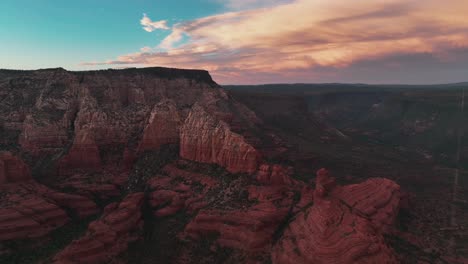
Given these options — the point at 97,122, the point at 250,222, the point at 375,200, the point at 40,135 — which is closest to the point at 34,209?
the point at 40,135

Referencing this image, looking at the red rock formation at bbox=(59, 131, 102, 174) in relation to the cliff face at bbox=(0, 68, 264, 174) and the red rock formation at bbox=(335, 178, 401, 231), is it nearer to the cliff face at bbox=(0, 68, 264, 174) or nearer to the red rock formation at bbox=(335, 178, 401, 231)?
the cliff face at bbox=(0, 68, 264, 174)

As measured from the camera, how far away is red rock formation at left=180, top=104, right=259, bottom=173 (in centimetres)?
4969

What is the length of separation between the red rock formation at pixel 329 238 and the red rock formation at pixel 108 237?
17354 mm

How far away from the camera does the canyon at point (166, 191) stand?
129ft

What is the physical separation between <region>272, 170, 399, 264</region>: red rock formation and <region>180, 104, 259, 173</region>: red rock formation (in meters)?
11.3

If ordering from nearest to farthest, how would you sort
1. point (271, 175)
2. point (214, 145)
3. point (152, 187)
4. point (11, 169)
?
point (271, 175)
point (11, 169)
point (214, 145)
point (152, 187)

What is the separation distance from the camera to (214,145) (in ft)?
180

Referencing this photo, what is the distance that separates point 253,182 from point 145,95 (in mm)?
48824

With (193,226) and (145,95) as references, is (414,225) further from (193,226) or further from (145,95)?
(145,95)

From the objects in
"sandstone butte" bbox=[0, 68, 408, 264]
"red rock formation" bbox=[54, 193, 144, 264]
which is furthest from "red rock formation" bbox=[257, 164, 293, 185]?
"red rock formation" bbox=[54, 193, 144, 264]

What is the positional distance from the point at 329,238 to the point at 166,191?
25.6m

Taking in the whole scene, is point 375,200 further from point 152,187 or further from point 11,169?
point 11,169

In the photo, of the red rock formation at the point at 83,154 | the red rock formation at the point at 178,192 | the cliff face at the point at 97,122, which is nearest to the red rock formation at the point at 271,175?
the cliff face at the point at 97,122

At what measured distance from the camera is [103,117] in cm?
6688
